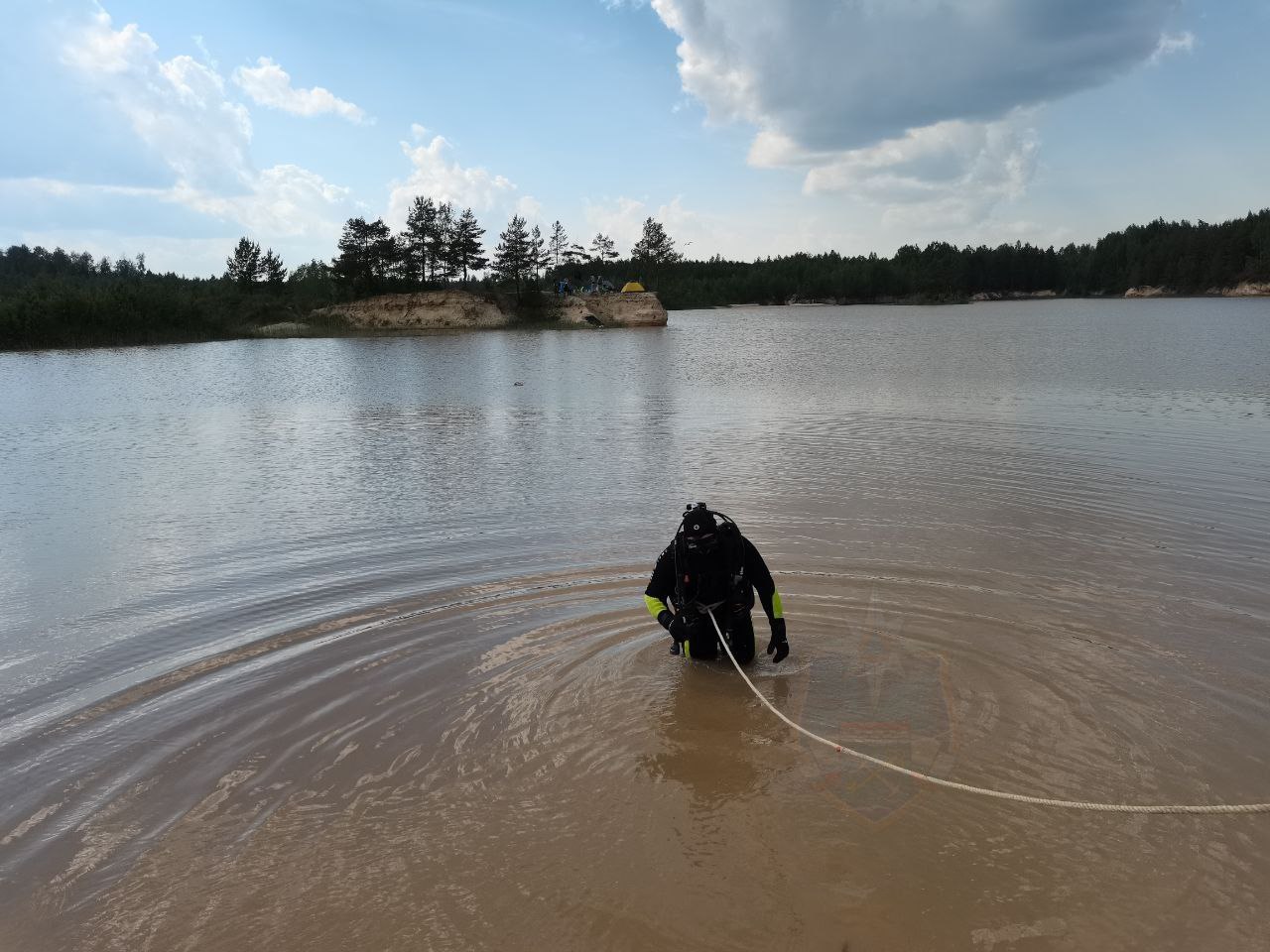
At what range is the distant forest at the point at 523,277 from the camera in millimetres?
61938

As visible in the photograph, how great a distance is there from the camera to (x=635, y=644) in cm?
691

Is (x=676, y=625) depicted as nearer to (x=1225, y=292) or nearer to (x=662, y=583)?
(x=662, y=583)

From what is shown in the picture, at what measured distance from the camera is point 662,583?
6426 millimetres

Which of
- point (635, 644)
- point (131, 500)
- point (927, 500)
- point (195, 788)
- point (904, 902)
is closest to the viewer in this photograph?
point (904, 902)

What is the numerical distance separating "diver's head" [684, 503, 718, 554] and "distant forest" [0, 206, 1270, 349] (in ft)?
216

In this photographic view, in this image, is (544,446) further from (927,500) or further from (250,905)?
(250,905)

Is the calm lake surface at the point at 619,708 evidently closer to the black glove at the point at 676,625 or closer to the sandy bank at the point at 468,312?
the black glove at the point at 676,625

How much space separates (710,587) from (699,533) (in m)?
0.46

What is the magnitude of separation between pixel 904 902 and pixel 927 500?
322 inches

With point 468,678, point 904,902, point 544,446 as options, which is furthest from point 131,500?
point 904,902

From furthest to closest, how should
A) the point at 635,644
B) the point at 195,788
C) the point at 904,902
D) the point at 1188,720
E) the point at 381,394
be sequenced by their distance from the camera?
the point at 381,394
the point at 635,644
the point at 1188,720
the point at 195,788
the point at 904,902

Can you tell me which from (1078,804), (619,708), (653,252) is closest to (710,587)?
(619,708)

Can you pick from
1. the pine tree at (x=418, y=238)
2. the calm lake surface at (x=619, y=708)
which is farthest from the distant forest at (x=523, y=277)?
the calm lake surface at (x=619, y=708)

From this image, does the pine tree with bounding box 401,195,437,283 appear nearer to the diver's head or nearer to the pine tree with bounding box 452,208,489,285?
the pine tree with bounding box 452,208,489,285
